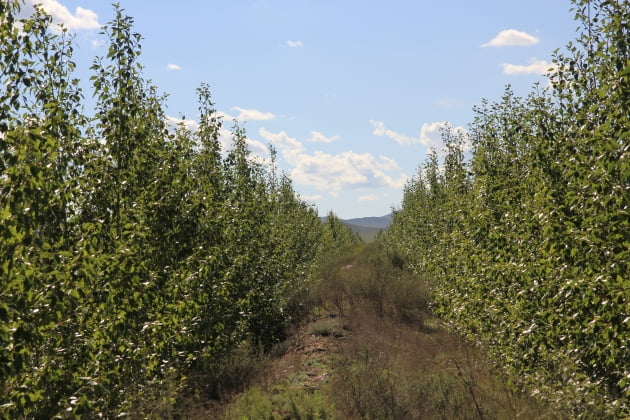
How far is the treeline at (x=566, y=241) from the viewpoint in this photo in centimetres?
598

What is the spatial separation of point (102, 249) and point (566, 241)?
536 cm

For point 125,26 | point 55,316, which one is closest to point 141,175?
point 125,26

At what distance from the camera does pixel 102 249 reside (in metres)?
6.59

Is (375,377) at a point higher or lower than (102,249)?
lower

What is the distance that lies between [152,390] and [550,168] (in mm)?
6210

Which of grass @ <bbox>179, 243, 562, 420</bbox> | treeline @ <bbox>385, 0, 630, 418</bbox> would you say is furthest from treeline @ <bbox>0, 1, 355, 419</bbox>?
treeline @ <bbox>385, 0, 630, 418</bbox>

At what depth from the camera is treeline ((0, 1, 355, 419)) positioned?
457 cm

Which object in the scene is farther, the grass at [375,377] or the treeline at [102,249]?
the grass at [375,377]

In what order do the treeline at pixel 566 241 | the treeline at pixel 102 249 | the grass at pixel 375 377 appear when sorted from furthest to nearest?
the grass at pixel 375 377, the treeline at pixel 566 241, the treeline at pixel 102 249

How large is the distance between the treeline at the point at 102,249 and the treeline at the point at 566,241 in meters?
4.62

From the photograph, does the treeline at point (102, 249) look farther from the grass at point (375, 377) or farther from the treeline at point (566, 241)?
the treeline at point (566, 241)

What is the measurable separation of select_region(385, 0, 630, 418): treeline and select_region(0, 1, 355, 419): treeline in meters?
4.62

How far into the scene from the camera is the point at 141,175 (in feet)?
28.8

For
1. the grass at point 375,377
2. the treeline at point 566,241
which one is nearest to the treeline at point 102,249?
the grass at point 375,377
